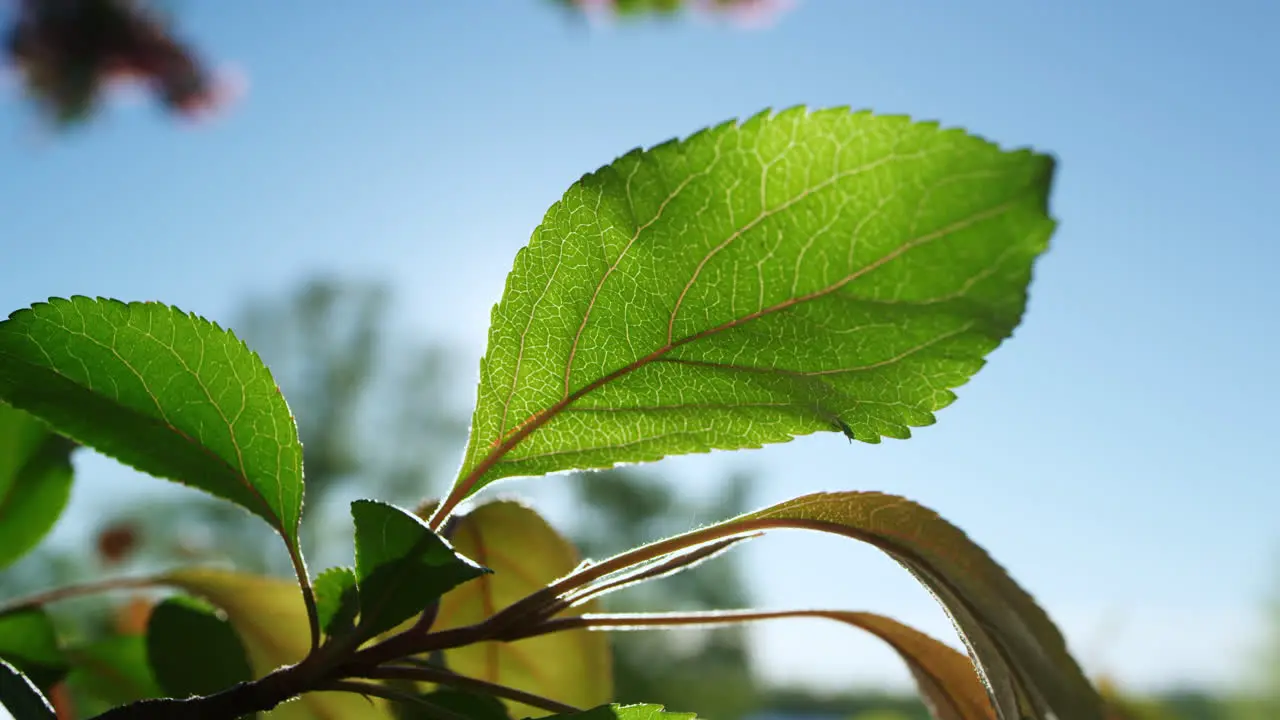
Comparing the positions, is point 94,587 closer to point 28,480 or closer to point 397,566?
point 28,480

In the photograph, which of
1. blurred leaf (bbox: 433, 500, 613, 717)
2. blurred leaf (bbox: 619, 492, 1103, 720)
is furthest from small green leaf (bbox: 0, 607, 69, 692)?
blurred leaf (bbox: 619, 492, 1103, 720)

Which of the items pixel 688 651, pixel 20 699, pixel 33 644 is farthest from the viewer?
pixel 688 651

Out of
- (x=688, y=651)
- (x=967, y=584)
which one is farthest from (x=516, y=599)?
(x=688, y=651)

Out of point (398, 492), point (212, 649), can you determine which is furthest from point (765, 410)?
point (398, 492)

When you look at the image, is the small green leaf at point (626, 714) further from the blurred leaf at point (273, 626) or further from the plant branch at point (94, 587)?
the plant branch at point (94, 587)

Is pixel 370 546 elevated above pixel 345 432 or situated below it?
below

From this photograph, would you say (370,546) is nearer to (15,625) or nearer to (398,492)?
(15,625)

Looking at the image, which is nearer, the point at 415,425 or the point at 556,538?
the point at 556,538
